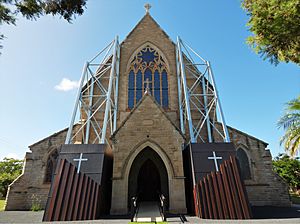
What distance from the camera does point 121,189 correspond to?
8.46 metres

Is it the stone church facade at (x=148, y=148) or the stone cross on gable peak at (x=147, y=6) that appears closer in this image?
the stone church facade at (x=148, y=148)

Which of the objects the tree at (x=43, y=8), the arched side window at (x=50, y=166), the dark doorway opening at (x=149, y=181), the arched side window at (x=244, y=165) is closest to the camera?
the tree at (x=43, y=8)

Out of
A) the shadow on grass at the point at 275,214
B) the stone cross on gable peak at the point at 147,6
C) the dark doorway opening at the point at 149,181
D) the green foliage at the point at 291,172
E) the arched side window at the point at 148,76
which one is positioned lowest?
the shadow on grass at the point at 275,214

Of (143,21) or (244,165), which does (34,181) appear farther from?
(143,21)

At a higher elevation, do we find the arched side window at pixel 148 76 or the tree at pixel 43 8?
the arched side window at pixel 148 76

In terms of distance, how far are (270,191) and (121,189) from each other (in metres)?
10.5

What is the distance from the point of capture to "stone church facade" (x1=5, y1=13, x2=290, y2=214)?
8789mm

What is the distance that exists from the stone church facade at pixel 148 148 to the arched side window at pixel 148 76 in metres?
0.08

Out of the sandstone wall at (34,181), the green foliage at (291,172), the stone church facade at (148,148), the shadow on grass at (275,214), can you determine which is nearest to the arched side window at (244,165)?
the stone church facade at (148,148)

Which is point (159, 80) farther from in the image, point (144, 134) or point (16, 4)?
point (16, 4)

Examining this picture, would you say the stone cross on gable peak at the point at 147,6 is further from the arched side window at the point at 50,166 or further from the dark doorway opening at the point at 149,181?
the arched side window at the point at 50,166

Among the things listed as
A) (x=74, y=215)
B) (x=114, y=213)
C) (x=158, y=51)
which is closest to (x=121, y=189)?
(x=114, y=213)

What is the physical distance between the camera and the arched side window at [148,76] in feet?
50.6

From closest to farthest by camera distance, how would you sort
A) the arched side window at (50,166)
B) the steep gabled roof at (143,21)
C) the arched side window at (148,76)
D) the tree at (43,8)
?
the tree at (43,8) < the arched side window at (50,166) < the arched side window at (148,76) < the steep gabled roof at (143,21)
